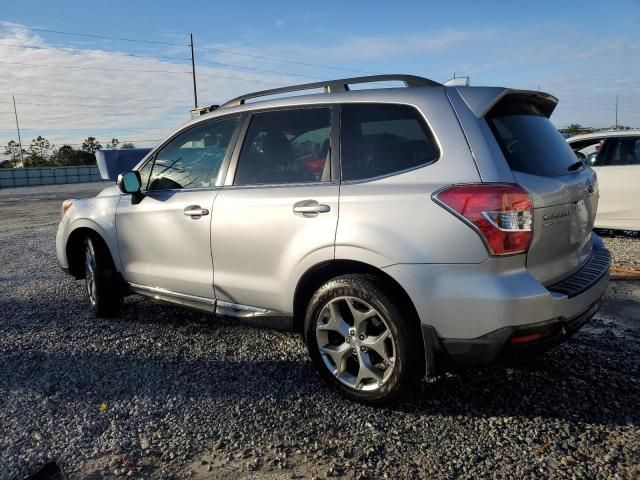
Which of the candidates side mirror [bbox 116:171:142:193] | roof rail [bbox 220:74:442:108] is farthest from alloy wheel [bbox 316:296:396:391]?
side mirror [bbox 116:171:142:193]

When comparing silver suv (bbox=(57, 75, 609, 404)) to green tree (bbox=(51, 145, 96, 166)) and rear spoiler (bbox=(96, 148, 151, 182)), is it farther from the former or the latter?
green tree (bbox=(51, 145, 96, 166))

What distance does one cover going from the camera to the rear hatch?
2.66 m

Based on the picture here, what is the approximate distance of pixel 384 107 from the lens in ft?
9.96

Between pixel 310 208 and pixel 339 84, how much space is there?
0.89 m

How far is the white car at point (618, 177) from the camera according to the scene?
741 centimetres

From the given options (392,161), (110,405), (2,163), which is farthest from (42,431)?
(2,163)

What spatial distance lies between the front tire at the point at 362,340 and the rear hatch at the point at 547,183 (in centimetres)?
75

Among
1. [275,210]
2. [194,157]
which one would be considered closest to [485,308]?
[275,210]

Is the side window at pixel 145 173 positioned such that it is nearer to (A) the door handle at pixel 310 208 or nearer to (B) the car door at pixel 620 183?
(A) the door handle at pixel 310 208

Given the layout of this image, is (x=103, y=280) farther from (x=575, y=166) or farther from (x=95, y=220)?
(x=575, y=166)

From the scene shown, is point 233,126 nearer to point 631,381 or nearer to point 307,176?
point 307,176

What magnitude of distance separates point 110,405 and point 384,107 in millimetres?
2393

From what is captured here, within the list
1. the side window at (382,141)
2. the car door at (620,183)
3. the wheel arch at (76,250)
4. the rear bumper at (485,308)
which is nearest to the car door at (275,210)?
the side window at (382,141)

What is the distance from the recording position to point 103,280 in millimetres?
4625
